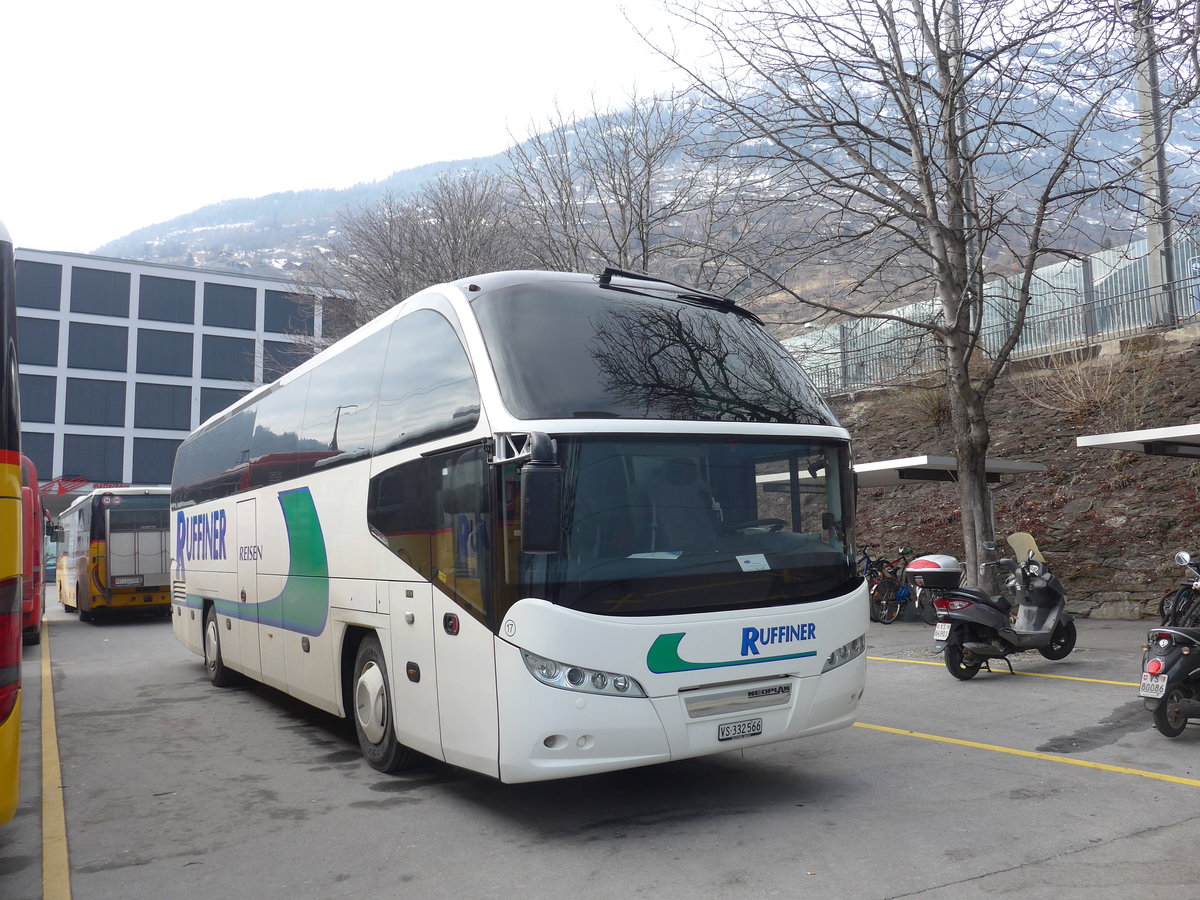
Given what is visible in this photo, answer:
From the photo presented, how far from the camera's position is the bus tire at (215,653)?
12.1m

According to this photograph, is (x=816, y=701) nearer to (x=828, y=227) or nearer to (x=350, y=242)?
(x=828, y=227)

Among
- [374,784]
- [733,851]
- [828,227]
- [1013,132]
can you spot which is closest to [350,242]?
[828,227]

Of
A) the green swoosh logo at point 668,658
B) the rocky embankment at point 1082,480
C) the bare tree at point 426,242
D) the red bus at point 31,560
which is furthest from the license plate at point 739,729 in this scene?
the bare tree at point 426,242

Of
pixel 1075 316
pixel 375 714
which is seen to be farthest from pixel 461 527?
pixel 1075 316

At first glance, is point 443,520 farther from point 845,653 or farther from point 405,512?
point 845,653

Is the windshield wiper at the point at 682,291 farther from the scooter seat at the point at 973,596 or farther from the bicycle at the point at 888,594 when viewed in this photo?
the bicycle at the point at 888,594

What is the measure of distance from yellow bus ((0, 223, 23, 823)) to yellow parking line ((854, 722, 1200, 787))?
622 cm

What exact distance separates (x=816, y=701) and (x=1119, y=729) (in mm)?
3361

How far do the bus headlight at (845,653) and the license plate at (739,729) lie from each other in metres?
0.60

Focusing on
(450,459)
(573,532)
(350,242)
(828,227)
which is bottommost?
(573,532)

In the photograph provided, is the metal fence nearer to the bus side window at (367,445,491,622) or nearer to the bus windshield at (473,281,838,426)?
the bus windshield at (473,281,838,426)

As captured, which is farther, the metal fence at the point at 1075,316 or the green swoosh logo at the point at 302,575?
the metal fence at the point at 1075,316

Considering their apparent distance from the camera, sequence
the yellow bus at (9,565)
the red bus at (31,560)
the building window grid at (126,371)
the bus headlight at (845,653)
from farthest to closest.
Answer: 1. the building window grid at (126,371)
2. the red bus at (31,560)
3. the bus headlight at (845,653)
4. the yellow bus at (9,565)

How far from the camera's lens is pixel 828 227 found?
49.0 feet
